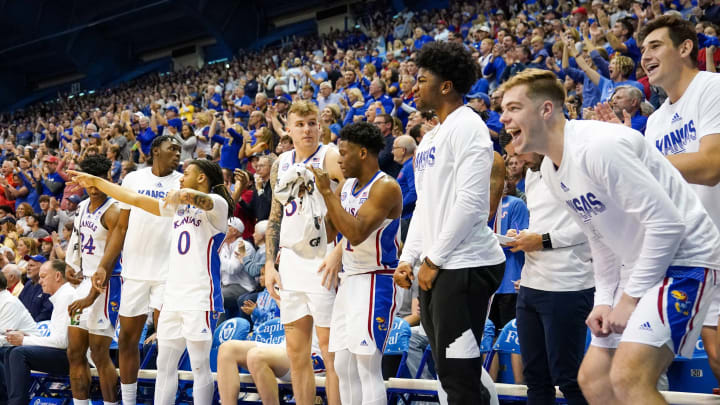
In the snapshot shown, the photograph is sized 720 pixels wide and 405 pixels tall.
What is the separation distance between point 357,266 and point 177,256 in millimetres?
1532

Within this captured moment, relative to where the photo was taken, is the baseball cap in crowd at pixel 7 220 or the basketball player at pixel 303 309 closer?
the basketball player at pixel 303 309

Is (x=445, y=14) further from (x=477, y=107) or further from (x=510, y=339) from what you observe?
(x=510, y=339)

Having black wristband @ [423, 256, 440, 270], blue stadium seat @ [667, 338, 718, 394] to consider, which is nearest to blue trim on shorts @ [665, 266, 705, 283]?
black wristband @ [423, 256, 440, 270]

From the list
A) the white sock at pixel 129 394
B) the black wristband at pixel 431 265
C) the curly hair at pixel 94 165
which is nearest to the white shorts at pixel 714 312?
the black wristband at pixel 431 265

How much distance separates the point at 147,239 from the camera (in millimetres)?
5160

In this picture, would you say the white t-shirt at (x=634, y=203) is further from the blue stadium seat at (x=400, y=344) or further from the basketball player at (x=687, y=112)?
the blue stadium seat at (x=400, y=344)

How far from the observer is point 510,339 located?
14.9 ft

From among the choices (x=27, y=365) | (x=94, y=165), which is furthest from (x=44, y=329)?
(x=94, y=165)

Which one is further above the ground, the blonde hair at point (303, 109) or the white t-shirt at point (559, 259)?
the blonde hair at point (303, 109)

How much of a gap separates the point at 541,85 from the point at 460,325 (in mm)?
1078

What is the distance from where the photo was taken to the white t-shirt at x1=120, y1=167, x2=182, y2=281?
5.12 m

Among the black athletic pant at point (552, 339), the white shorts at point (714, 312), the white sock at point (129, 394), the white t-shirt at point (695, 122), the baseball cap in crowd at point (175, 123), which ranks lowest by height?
the white sock at point (129, 394)

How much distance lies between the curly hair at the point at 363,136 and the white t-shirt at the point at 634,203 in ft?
5.19

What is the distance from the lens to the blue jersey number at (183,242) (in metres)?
4.70
